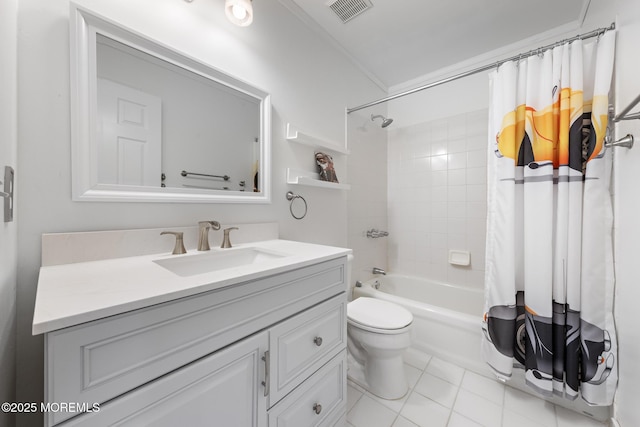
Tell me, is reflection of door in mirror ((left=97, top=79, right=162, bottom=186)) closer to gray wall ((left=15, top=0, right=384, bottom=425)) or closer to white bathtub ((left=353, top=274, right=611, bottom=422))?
gray wall ((left=15, top=0, right=384, bottom=425))

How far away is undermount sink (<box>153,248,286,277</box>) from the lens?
0.97m

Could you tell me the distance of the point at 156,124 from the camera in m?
→ 1.05

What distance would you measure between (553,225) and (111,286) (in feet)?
6.18

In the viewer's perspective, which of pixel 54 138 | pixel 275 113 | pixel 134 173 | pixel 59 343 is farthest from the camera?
pixel 275 113

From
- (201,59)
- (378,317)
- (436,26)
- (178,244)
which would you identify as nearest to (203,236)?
(178,244)

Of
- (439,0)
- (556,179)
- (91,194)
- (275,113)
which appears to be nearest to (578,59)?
Answer: (556,179)

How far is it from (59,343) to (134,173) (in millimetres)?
741

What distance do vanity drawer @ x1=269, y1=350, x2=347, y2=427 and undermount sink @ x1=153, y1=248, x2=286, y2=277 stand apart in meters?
0.53

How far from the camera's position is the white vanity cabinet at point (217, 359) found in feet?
1.56

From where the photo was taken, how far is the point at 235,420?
718 mm

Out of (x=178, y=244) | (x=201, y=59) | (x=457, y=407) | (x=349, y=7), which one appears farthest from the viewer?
(x=349, y=7)

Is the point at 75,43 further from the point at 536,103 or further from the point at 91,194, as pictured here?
the point at 536,103

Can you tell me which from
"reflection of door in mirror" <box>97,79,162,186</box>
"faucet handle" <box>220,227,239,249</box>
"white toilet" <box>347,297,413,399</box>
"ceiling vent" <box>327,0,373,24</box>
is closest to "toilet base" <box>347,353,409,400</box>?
"white toilet" <box>347,297,413,399</box>

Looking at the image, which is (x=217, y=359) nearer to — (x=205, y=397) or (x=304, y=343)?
(x=205, y=397)
